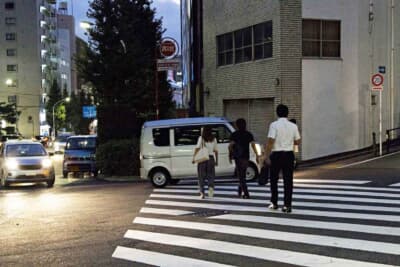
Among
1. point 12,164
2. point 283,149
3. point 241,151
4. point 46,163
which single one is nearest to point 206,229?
point 283,149

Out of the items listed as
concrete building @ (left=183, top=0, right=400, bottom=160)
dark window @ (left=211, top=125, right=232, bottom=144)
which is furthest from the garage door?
dark window @ (left=211, top=125, right=232, bottom=144)

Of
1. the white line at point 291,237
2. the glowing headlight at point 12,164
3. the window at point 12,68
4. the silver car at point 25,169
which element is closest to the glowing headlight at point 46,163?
the silver car at point 25,169

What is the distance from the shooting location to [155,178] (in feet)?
53.4

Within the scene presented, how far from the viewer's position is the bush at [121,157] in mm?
20766

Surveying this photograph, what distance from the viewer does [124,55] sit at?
29.9 metres

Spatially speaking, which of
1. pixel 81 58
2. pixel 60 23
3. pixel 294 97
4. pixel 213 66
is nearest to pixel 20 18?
pixel 60 23

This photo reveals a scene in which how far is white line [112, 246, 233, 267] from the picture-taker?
664 centimetres

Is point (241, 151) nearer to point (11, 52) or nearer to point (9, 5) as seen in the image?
point (11, 52)

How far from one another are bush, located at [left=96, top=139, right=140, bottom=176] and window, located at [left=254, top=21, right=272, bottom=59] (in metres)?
6.49

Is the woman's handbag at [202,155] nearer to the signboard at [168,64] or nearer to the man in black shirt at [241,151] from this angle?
the man in black shirt at [241,151]

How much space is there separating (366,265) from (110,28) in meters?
26.7

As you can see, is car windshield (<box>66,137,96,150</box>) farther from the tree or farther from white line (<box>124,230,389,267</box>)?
white line (<box>124,230,389,267</box>)

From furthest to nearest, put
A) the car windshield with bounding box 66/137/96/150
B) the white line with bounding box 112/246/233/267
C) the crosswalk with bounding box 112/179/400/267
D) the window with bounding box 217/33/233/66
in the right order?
1. the window with bounding box 217/33/233/66
2. the car windshield with bounding box 66/137/96/150
3. the crosswalk with bounding box 112/179/400/267
4. the white line with bounding box 112/246/233/267

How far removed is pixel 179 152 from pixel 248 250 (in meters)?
9.22
